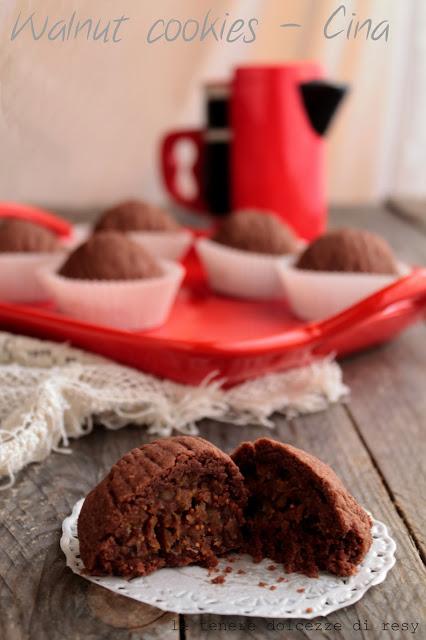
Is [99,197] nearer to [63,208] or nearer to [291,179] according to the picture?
[63,208]

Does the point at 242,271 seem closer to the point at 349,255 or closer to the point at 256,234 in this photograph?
the point at 256,234

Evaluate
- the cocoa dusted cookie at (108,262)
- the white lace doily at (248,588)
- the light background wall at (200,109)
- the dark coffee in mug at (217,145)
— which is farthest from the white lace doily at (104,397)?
the dark coffee in mug at (217,145)

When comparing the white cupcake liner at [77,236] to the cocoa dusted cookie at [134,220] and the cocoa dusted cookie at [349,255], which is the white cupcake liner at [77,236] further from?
the cocoa dusted cookie at [349,255]

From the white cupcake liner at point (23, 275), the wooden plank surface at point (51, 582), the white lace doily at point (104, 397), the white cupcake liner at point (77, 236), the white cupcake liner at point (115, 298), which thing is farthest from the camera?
the white cupcake liner at point (77, 236)

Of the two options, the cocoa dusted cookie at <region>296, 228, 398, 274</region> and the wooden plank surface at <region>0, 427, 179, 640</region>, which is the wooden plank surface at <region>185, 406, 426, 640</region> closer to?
the wooden plank surface at <region>0, 427, 179, 640</region>

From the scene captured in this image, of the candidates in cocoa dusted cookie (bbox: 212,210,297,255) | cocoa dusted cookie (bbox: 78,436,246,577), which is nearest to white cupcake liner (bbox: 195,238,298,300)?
cocoa dusted cookie (bbox: 212,210,297,255)

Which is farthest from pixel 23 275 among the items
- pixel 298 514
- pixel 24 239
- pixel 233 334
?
pixel 298 514

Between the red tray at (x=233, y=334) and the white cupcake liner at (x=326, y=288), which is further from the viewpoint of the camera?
the white cupcake liner at (x=326, y=288)
